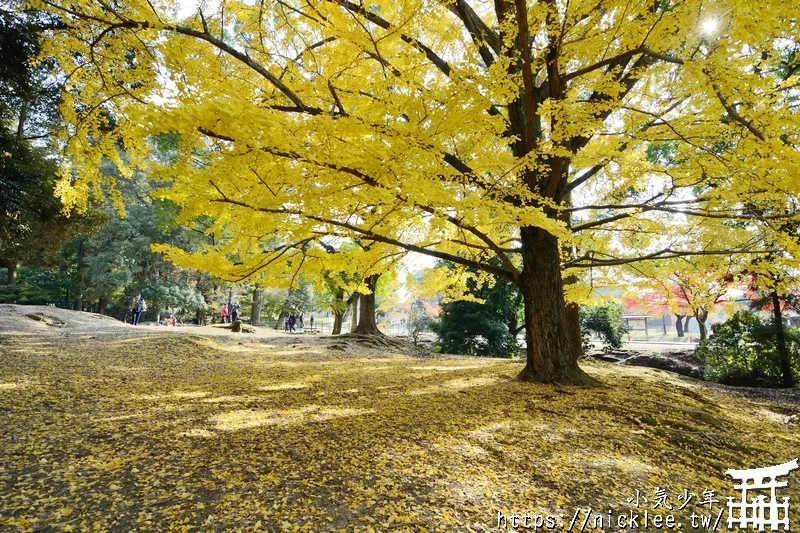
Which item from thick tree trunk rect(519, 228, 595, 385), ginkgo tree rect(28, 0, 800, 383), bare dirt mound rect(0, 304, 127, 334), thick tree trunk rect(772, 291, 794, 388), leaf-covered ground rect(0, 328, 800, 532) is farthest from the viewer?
bare dirt mound rect(0, 304, 127, 334)

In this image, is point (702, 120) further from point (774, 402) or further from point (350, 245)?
point (350, 245)

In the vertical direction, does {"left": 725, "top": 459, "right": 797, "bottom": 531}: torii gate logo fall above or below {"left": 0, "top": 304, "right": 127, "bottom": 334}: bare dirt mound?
below

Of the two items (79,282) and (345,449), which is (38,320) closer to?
(79,282)

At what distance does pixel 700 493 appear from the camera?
8.36 feet

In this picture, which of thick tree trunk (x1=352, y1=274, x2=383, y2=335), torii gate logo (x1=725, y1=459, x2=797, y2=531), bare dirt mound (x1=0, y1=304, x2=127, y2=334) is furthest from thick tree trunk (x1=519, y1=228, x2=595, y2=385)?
bare dirt mound (x1=0, y1=304, x2=127, y2=334)

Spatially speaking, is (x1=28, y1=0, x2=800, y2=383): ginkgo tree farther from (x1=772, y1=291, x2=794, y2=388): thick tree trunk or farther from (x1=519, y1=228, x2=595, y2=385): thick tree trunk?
(x1=772, y1=291, x2=794, y2=388): thick tree trunk

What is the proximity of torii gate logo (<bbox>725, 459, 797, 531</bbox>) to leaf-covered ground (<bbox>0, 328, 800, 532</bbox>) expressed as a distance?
0.09m

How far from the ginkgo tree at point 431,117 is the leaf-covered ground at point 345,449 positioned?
1564 mm

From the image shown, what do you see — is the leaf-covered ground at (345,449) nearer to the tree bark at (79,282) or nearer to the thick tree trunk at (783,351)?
the thick tree trunk at (783,351)

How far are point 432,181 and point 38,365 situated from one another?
6.01 meters

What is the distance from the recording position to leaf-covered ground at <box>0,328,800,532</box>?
2.02 metres

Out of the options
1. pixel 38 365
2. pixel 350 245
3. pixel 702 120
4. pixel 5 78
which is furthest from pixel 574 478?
pixel 350 245

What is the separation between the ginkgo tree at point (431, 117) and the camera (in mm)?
3117

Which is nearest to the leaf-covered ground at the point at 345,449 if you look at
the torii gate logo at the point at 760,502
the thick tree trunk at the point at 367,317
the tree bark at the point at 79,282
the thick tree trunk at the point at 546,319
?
the torii gate logo at the point at 760,502
